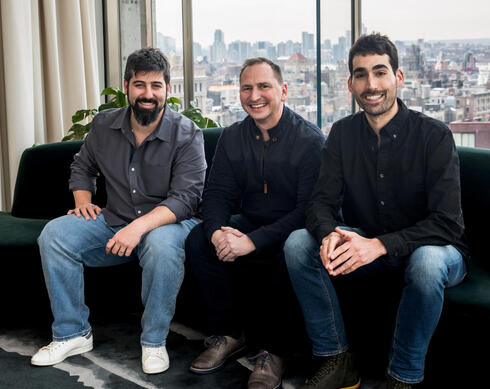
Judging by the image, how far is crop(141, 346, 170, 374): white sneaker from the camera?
2008 mm

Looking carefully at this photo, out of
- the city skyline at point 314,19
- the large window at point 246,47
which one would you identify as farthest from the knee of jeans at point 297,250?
the large window at point 246,47

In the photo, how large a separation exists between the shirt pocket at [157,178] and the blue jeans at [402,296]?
24.5 inches

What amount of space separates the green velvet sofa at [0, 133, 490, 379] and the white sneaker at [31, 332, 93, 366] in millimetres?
289

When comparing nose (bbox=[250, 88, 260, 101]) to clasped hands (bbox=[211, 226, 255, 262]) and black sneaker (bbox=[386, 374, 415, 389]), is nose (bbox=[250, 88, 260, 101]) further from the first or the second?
black sneaker (bbox=[386, 374, 415, 389])

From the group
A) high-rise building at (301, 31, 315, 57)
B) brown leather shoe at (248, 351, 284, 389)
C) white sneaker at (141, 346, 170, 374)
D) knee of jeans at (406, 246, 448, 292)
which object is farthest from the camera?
high-rise building at (301, 31, 315, 57)

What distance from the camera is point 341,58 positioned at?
3.77 m

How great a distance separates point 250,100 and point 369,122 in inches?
18.7

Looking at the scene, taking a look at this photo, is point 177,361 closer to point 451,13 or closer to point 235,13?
point 451,13

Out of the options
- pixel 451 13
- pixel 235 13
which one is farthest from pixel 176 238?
pixel 235 13

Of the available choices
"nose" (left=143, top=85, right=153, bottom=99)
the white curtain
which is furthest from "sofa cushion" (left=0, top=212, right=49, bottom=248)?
the white curtain

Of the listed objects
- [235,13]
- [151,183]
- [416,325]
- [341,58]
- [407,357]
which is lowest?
[407,357]

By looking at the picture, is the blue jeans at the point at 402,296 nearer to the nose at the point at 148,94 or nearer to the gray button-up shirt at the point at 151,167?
the gray button-up shirt at the point at 151,167

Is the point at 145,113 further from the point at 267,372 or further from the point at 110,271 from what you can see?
the point at 267,372

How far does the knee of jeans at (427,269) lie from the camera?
5.32 feet
